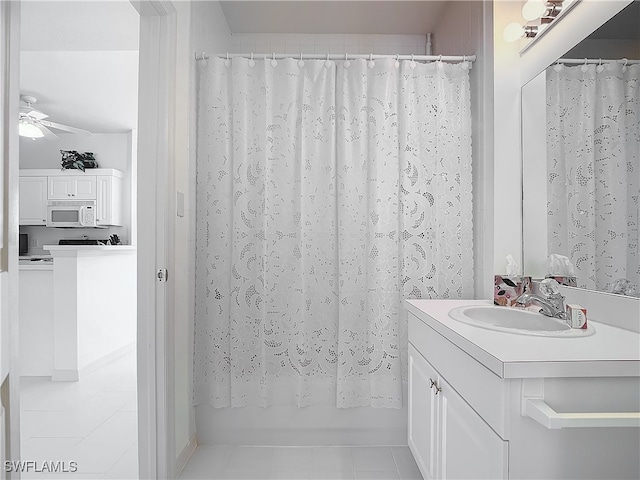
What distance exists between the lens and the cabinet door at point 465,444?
110cm

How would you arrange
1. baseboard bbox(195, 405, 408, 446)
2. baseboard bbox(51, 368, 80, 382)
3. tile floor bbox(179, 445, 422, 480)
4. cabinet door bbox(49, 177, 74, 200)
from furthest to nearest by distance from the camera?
cabinet door bbox(49, 177, 74, 200), baseboard bbox(51, 368, 80, 382), baseboard bbox(195, 405, 408, 446), tile floor bbox(179, 445, 422, 480)

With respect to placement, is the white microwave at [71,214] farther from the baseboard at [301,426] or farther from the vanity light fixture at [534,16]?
the vanity light fixture at [534,16]

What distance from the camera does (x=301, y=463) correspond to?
7.01ft

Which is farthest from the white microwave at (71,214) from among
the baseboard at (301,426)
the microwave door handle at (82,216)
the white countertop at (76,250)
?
the baseboard at (301,426)

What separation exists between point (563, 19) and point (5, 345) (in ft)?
7.17

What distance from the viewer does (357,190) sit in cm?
225

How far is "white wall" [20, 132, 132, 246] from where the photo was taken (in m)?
6.13

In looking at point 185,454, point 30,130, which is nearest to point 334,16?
point 185,454

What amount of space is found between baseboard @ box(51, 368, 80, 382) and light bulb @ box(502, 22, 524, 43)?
12.3ft

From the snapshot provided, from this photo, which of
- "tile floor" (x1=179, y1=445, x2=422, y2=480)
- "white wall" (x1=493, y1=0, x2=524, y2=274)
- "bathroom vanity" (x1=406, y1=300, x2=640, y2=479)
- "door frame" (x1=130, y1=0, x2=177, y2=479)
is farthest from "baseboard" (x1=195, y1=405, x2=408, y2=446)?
"bathroom vanity" (x1=406, y1=300, x2=640, y2=479)

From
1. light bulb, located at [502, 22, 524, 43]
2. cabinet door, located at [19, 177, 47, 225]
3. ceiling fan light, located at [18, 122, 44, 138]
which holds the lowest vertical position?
cabinet door, located at [19, 177, 47, 225]

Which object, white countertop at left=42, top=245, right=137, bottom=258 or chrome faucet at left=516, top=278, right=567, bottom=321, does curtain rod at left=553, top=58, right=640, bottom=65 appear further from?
white countertop at left=42, top=245, right=137, bottom=258

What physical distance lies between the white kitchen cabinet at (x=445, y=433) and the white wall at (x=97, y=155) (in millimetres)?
5309

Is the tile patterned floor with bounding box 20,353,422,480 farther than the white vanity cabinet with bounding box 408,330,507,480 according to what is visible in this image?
Yes
